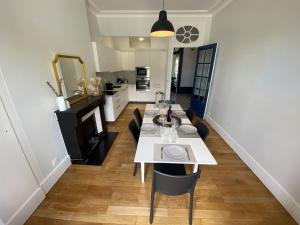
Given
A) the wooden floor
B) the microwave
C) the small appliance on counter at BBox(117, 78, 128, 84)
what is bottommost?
the wooden floor

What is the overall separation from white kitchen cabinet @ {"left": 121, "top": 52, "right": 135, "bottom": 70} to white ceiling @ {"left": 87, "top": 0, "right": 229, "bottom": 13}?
1719mm

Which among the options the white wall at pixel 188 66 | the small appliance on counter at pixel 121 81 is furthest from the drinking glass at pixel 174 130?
the white wall at pixel 188 66

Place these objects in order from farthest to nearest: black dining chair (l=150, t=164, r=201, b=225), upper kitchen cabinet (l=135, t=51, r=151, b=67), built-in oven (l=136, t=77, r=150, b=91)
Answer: built-in oven (l=136, t=77, r=150, b=91) → upper kitchen cabinet (l=135, t=51, r=151, b=67) → black dining chair (l=150, t=164, r=201, b=225)

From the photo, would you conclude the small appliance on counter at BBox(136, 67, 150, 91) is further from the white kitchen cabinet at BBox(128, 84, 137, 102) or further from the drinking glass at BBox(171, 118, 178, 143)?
the drinking glass at BBox(171, 118, 178, 143)

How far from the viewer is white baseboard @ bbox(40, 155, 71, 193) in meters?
1.80

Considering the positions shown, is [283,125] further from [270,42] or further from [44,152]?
[44,152]

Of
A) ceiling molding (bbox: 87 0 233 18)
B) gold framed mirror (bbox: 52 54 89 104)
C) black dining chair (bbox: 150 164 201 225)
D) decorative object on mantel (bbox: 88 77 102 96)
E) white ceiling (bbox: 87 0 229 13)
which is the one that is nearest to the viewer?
black dining chair (bbox: 150 164 201 225)

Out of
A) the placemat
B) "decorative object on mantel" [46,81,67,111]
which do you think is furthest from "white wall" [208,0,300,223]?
"decorative object on mantel" [46,81,67,111]

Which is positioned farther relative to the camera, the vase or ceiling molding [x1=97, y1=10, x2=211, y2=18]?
ceiling molding [x1=97, y1=10, x2=211, y2=18]

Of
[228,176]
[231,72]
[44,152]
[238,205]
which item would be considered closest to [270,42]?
[231,72]

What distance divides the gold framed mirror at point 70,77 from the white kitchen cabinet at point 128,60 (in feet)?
9.01

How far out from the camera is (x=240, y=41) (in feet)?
8.52

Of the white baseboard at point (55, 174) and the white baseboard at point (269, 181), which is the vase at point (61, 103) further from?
the white baseboard at point (269, 181)

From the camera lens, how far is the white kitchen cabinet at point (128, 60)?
5.25 m
